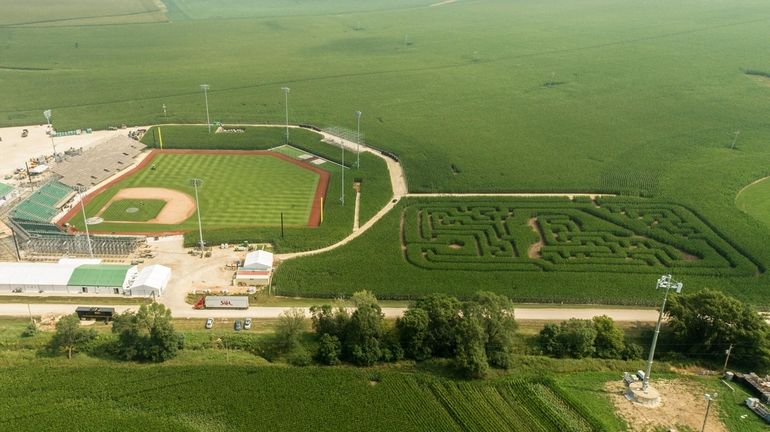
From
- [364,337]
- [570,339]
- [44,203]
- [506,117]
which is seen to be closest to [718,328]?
[570,339]

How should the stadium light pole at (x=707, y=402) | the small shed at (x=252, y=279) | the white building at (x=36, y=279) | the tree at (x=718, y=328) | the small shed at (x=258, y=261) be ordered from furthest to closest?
the small shed at (x=258, y=261)
the small shed at (x=252, y=279)
the white building at (x=36, y=279)
the tree at (x=718, y=328)
the stadium light pole at (x=707, y=402)

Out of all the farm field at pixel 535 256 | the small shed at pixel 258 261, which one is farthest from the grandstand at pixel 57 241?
the farm field at pixel 535 256

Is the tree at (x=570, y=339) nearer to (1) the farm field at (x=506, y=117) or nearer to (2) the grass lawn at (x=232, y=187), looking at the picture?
(1) the farm field at (x=506, y=117)

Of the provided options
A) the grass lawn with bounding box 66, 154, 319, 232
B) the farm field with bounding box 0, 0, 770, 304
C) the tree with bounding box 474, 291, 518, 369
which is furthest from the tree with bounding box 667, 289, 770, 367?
the grass lawn with bounding box 66, 154, 319, 232

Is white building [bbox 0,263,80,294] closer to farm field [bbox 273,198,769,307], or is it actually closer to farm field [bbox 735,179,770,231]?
farm field [bbox 273,198,769,307]

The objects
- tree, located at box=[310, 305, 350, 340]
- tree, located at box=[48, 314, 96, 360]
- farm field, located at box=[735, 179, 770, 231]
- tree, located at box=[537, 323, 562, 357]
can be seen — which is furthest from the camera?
farm field, located at box=[735, 179, 770, 231]

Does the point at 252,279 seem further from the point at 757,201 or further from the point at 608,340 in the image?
the point at 757,201
